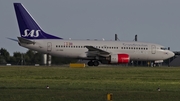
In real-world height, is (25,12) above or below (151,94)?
above

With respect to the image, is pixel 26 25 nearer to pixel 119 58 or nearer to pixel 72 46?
pixel 72 46

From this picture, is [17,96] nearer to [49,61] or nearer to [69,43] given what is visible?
[69,43]

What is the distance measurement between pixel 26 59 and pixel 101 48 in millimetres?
22061

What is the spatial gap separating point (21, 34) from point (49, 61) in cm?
868

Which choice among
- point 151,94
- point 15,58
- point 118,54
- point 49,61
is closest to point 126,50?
point 118,54

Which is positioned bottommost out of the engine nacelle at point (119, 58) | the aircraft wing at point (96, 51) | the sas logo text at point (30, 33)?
the engine nacelle at point (119, 58)

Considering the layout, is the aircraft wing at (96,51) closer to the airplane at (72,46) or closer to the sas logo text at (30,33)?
the airplane at (72,46)

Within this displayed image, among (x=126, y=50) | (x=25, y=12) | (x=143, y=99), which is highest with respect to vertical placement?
(x=25, y=12)

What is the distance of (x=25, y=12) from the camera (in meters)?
57.2

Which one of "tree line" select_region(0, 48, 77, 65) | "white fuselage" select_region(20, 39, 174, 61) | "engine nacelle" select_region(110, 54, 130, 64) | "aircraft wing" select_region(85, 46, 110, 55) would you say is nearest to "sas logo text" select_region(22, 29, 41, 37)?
"white fuselage" select_region(20, 39, 174, 61)

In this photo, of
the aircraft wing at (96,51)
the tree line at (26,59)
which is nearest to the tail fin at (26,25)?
the aircraft wing at (96,51)

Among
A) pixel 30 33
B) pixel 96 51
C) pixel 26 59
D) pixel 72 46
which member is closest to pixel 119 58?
pixel 96 51

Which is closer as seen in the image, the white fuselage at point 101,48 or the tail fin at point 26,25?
the white fuselage at point 101,48

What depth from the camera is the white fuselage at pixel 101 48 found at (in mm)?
56625
